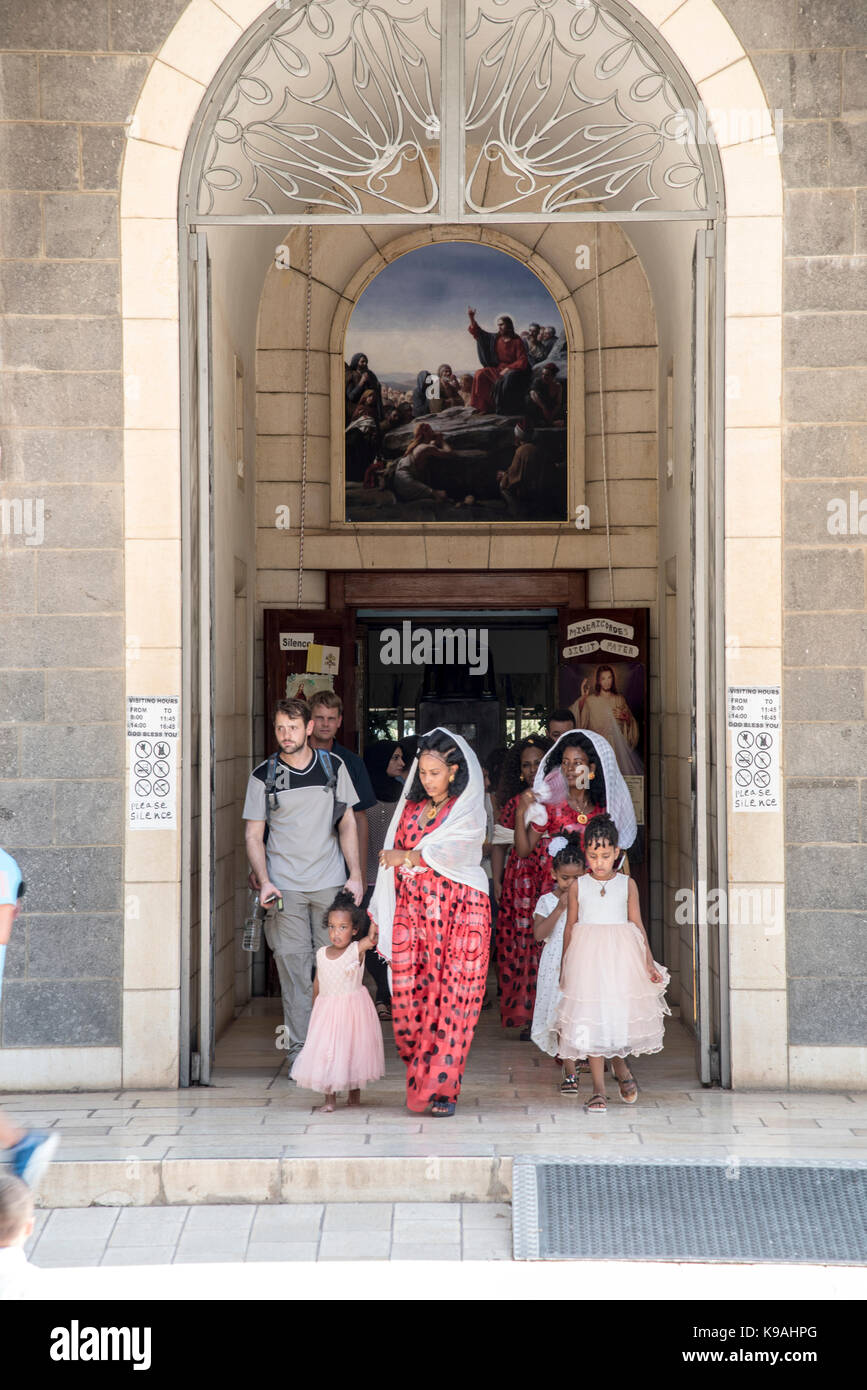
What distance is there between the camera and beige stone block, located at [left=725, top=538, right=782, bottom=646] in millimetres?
5770

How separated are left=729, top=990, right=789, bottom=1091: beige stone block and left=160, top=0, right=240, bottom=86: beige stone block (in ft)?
15.3

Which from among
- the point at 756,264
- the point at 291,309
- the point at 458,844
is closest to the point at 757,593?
the point at 756,264

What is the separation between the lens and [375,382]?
339 inches

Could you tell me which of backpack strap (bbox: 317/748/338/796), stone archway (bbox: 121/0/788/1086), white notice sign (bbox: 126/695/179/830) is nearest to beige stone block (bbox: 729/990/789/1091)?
stone archway (bbox: 121/0/788/1086)

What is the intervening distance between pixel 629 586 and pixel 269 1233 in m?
5.13

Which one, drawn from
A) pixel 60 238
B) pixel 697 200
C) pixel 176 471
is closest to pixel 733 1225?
pixel 176 471

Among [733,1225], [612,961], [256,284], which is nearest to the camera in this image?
[733,1225]

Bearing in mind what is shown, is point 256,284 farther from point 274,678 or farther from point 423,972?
point 423,972

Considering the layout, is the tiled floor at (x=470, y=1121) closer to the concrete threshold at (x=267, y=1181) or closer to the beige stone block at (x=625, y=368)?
the concrete threshold at (x=267, y=1181)

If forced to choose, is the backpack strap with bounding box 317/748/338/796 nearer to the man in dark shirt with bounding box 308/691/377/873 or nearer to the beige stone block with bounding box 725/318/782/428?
the man in dark shirt with bounding box 308/691/377/873

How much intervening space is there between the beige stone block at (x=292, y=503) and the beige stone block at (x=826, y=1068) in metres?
4.56

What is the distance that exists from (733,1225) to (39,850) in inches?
127

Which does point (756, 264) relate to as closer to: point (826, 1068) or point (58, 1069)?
point (826, 1068)

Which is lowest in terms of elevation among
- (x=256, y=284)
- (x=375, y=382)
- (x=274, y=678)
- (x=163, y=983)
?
(x=163, y=983)
